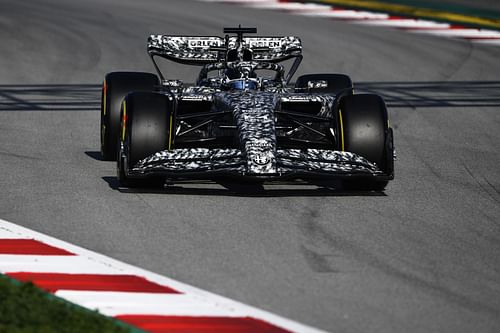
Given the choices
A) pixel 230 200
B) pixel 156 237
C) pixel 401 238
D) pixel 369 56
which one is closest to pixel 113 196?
pixel 230 200

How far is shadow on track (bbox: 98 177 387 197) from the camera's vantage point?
1077 cm

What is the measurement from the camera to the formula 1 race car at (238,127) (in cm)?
1036

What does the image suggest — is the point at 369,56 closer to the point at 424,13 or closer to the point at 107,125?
the point at 424,13

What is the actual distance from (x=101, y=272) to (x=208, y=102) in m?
4.24

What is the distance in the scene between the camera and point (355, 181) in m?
11.0

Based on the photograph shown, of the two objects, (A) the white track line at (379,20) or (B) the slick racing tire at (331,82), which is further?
(A) the white track line at (379,20)

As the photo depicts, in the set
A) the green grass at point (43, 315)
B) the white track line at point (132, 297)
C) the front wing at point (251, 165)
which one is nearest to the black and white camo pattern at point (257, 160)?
the front wing at point (251, 165)

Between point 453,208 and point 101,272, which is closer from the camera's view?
point 101,272

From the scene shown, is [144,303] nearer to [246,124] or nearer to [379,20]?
[246,124]

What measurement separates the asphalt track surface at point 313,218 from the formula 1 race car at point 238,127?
0.94 feet

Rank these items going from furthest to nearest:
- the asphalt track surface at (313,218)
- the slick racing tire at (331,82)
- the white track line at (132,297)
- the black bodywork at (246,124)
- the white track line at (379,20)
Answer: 1. the white track line at (379,20)
2. the slick racing tire at (331,82)
3. the black bodywork at (246,124)
4. the asphalt track surface at (313,218)
5. the white track line at (132,297)

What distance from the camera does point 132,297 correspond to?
725 cm

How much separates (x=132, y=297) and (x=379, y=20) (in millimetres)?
19926

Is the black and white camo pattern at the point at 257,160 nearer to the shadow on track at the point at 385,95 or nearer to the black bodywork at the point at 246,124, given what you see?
the black bodywork at the point at 246,124
